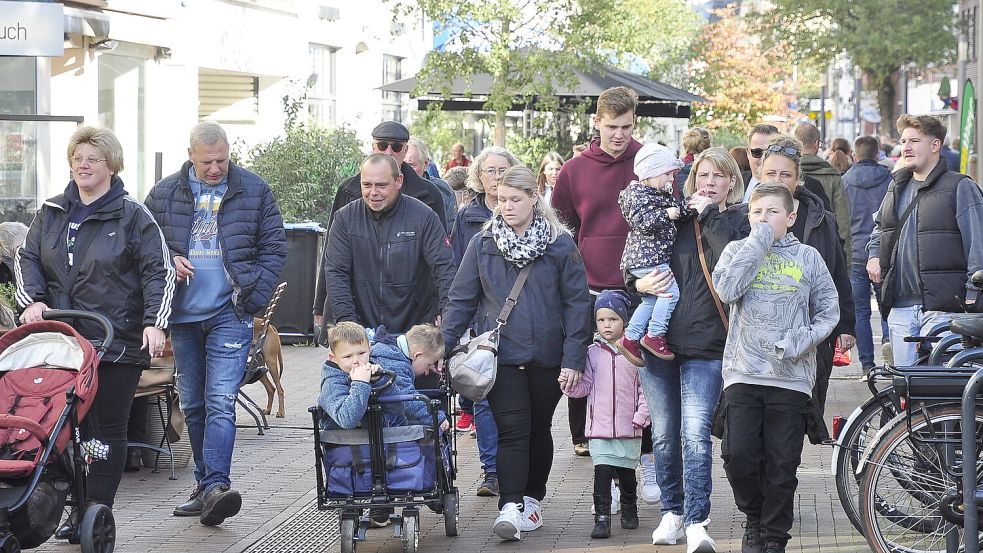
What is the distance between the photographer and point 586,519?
25.0 ft

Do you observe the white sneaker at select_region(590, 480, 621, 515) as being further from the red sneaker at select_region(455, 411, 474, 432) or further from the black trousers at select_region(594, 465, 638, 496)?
the red sneaker at select_region(455, 411, 474, 432)

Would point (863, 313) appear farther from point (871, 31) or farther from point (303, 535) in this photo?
point (871, 31)

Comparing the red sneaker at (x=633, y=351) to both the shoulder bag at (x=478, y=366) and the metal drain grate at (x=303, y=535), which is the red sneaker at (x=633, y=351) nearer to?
the shoulder bag at (x=478, y=366)

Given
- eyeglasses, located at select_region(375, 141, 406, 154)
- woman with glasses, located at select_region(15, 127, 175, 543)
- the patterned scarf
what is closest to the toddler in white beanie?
the patterned scarf

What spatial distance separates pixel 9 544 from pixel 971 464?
390 cm

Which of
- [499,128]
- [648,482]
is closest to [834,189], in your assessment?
[648,482]

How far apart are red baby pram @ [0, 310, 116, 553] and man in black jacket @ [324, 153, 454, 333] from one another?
137cm

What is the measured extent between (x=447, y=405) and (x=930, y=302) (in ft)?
10.4

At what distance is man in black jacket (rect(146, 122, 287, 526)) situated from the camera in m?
7.49

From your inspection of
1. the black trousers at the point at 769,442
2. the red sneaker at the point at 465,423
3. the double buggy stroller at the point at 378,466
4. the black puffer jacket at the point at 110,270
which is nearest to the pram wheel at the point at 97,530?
the black puffer jacket at the point at 110,270

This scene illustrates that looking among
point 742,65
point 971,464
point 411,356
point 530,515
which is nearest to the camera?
point 971,464

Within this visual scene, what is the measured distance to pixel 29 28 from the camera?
30.4 ft

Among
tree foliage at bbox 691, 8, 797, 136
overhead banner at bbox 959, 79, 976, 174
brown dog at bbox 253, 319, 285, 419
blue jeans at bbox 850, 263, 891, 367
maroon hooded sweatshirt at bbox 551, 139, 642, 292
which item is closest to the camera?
maroon hooded sweatshirt at bbox 551, 139, 642, 292

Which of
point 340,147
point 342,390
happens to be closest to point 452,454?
point 342,390
